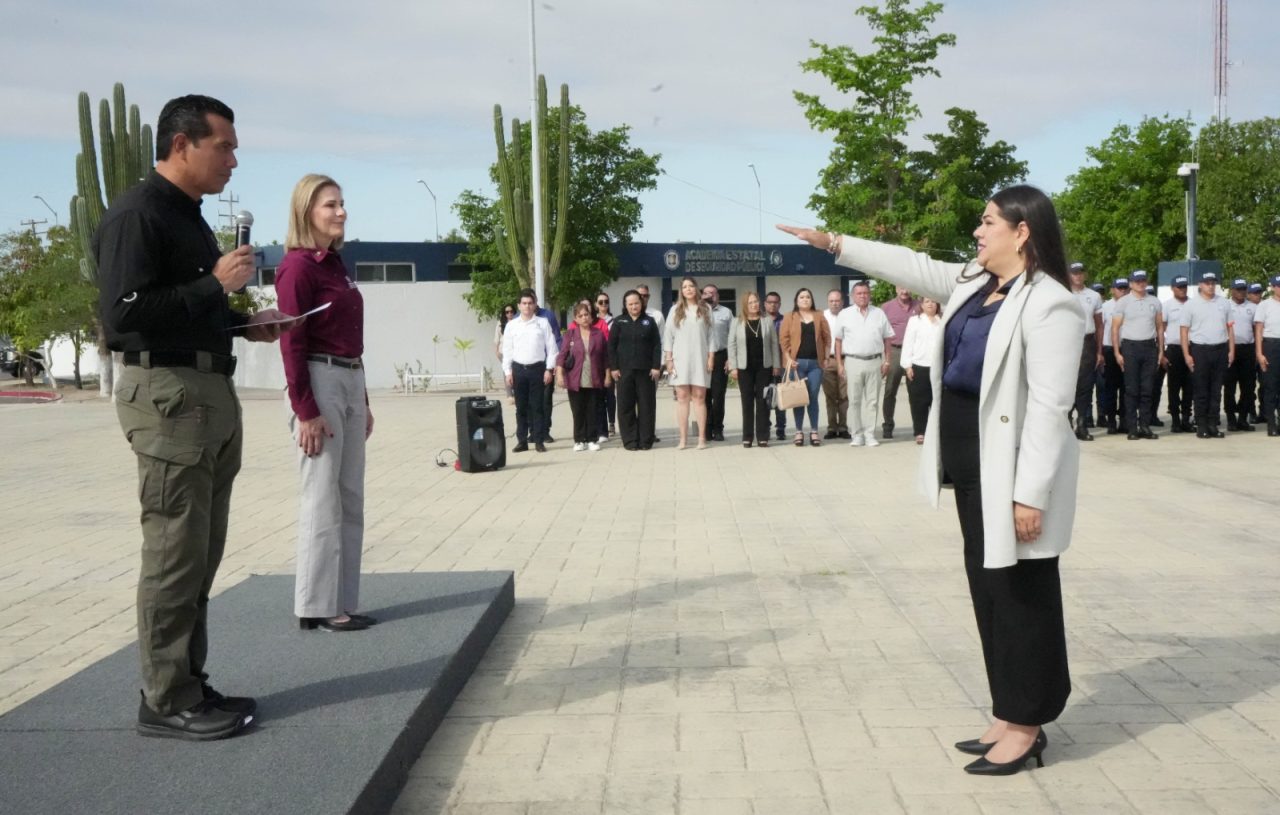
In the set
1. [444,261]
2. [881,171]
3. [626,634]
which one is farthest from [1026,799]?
[444,261]

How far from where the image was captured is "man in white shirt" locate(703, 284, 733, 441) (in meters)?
16.2

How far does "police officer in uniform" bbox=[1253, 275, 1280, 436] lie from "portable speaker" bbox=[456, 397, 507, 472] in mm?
9315

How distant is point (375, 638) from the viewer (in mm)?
5469

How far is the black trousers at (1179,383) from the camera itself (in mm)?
16203

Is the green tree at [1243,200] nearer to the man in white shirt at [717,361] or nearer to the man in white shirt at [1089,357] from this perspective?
the man in white shirt at [1089,357]

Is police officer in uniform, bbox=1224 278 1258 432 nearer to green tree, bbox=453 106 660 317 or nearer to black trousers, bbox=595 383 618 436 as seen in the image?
black trousers, bbox=595 383 618 436

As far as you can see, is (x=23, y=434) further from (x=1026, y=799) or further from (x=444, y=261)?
(x=444, y=261)

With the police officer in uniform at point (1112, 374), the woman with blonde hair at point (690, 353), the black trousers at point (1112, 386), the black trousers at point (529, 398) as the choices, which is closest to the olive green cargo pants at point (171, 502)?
the black trousers at point (529, 398)

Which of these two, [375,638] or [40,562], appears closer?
[375,638]

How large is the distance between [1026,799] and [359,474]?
3.06 metres

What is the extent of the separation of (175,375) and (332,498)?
154cm

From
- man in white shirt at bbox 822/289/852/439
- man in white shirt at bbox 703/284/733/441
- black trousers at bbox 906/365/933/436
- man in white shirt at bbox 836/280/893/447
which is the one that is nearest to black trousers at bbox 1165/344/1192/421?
black trousers at bbox 906/365/933/436

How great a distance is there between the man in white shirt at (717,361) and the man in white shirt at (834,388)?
129cm

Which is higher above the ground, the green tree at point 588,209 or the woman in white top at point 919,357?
the green tree at point 588,209
